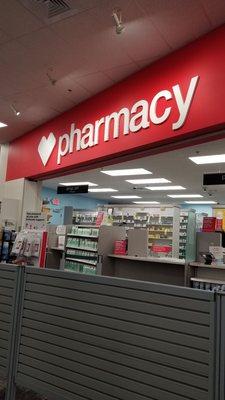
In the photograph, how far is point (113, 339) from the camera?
7.13 ft

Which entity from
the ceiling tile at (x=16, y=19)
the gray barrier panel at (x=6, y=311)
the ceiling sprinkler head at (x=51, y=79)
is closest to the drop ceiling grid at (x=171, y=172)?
the ceiling sprinkler head at (x=51, y=79)

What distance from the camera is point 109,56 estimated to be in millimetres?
4477

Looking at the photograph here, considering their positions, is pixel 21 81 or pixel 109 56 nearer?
pixel 109 56

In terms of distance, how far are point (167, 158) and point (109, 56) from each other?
431cm

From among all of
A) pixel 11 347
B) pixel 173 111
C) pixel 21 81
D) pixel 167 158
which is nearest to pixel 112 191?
pixel 167 158

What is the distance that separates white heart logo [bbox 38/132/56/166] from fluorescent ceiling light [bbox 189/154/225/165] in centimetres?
342

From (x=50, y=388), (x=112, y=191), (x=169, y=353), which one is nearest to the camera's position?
(x=169, y=353)

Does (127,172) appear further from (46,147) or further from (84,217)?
(84,217)

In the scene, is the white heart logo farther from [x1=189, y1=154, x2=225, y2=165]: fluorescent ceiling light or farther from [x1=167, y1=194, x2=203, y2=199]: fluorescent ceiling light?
[x1=167, y1=194, x2=203, y2=199]: fluorescent ceiling light

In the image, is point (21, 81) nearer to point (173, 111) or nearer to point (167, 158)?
point (173, 111)

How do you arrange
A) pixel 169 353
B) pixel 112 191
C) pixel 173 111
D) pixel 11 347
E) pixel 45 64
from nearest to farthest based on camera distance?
pixel 169 353 < pixel 11 347 < pixel 173 111 < pixel 45 64 < pixel 112 191

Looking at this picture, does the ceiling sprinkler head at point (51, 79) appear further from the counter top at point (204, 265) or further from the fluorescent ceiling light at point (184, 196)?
the fluorescent ceiling light at point (184, 196)

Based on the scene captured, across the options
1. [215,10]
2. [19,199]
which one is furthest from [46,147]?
[215,10]

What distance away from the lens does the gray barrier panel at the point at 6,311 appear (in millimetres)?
2689
